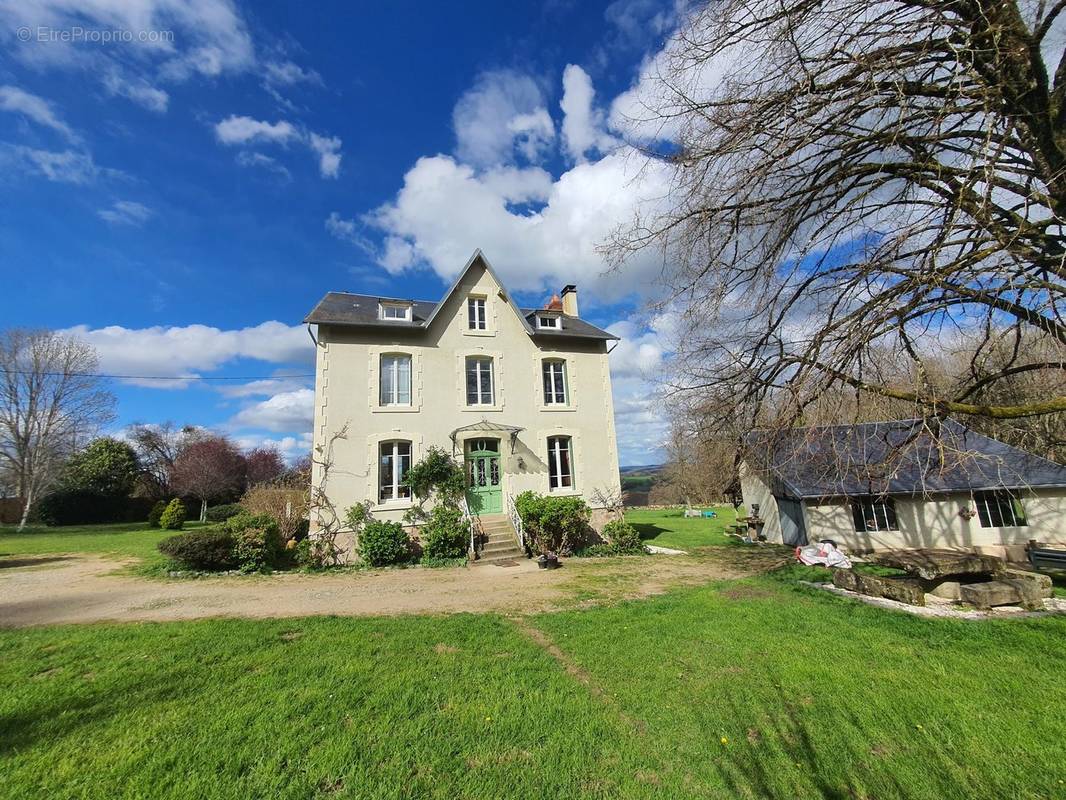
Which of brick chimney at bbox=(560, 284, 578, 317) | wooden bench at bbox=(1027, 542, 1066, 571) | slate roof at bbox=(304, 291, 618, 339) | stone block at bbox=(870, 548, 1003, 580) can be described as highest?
brick chimney at bbox=(560, 284, 578, 317)

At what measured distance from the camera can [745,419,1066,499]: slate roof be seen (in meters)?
4.06

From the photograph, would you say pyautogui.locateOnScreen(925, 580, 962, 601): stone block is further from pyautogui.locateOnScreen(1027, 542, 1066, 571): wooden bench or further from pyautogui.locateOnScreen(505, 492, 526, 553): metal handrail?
pyautogui.locateOnScreen(505, 492, 526, 553): metal handrail

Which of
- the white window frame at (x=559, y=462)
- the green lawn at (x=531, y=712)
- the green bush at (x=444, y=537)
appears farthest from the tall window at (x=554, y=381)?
the green lawn at (x=531, y=712)

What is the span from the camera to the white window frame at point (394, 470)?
1254 cm

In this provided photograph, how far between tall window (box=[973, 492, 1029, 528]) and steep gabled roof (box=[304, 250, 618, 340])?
1202cm

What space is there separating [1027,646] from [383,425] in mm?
12839

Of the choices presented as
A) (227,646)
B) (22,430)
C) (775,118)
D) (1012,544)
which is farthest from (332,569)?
(22,430)

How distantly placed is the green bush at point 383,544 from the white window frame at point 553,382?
20.1 ft

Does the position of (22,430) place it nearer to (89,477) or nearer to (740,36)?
(89,477)

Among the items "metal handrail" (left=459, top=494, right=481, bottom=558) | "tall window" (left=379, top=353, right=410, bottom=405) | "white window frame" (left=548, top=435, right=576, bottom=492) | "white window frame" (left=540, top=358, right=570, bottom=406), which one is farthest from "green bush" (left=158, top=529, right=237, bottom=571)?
"white window frame" (left=540, top=358, right=570, bottom=406)

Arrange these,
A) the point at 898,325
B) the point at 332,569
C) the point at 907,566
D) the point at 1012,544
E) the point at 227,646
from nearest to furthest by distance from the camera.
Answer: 1. the point at 898,325
2. the point at 227,646
3. the point at 907,566
4. the point at 332,569
5. the point at 1012,544

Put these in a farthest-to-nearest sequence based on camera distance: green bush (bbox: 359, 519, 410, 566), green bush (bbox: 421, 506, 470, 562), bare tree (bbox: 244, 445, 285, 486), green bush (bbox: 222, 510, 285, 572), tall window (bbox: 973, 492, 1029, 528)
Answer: bare tree (bbox: 244, 445, 285, 486), tall window (bbox: 973, 492, 1029, 528), green bush (bbox: 421, 506, 470, 562), green bush (bbox: 359, 519, 410, 566), green bush (bbox: 222, 510, 285, 572)

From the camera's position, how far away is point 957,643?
212 inches

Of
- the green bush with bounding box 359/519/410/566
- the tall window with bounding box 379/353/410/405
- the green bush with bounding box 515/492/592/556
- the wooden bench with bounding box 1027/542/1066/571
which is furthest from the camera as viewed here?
the tall window with bounding box 379/353/410/405
